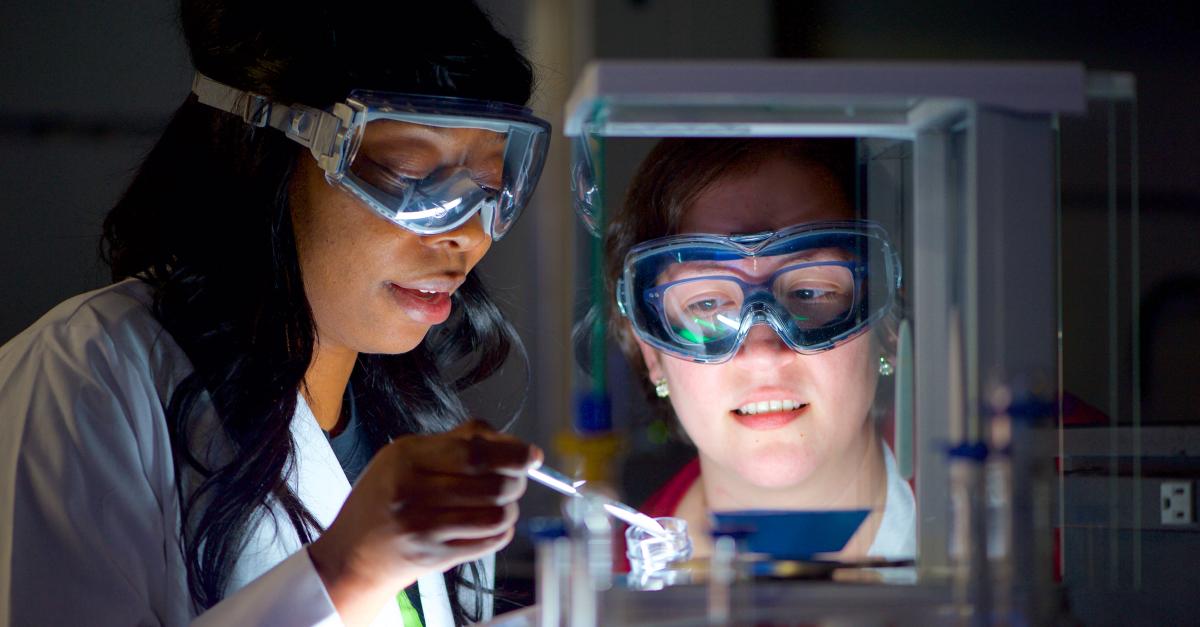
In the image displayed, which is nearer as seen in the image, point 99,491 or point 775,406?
point 99,491

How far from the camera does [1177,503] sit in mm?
1676

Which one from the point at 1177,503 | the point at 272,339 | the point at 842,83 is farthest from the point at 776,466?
the point at 1177,503

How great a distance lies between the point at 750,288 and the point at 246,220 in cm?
71

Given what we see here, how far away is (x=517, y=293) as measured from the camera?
241cm

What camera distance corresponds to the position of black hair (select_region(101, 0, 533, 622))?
53.4 inches

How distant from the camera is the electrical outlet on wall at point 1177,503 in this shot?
5.48 ft

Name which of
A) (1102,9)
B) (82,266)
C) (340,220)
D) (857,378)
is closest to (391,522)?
(340,220)

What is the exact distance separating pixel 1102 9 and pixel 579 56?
1.31m

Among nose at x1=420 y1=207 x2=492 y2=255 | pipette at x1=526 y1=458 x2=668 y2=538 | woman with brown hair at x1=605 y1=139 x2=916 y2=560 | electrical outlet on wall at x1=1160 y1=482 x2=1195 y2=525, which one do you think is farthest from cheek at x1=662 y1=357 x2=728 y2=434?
electrical outlet on wall at x1=1160 y1=482 x2=1195 y2=525

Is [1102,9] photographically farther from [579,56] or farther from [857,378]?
[857,378]

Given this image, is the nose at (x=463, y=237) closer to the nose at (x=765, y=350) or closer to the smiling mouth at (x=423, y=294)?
the smiling mouth at (x=423, y=294)

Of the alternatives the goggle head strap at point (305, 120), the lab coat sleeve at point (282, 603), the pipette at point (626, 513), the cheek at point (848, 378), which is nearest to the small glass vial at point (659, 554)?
the pipette at point (626, 513)

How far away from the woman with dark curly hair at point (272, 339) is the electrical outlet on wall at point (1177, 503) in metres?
1.12

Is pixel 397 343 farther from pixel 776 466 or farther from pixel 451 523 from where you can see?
pixel 776 466
